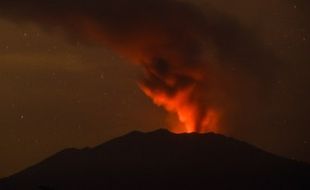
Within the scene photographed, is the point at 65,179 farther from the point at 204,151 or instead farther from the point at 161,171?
the point at 204,151

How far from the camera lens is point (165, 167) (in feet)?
512

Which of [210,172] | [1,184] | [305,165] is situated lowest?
[1,184]

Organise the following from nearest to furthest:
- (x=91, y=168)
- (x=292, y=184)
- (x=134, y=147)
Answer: (x=292, y=184) < (x=91, y=168) < (x=134, y=147)

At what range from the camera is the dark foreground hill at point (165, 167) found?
14525cm

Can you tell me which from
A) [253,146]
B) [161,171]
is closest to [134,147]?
[161,171]

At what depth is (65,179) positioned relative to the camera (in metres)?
150

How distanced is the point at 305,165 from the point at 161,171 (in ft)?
99.0

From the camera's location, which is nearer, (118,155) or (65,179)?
(65,179)

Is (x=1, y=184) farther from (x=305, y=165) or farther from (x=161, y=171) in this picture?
(x=305, y=165)

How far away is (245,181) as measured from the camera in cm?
14675

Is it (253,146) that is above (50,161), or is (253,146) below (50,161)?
above

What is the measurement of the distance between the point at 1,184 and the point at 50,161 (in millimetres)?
17450

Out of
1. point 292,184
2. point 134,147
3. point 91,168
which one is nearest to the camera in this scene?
point 292,184

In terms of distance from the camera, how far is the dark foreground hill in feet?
477
